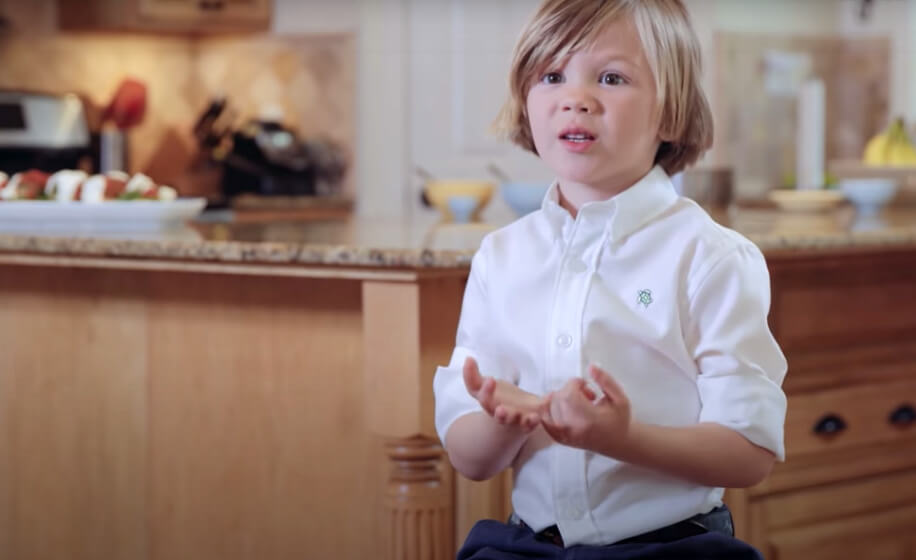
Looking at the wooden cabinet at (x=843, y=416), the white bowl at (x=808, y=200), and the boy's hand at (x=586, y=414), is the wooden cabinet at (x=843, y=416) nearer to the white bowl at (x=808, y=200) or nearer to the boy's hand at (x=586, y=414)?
the white bowl at (x=808, y=200)

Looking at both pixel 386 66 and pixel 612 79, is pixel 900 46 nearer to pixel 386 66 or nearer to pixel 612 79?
pixel 386 66

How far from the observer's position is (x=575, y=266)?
1085 millimetres

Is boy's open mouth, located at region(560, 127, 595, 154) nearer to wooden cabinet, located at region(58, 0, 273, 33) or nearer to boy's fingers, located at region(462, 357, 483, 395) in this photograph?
boy's fingers, located at region(462, 357, 483, 395)

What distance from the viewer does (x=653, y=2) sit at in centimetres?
104

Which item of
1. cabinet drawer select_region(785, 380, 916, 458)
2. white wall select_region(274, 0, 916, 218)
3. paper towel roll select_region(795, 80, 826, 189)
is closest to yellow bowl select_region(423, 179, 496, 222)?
cabinet drawer select_region(785, 380, 916, 458)

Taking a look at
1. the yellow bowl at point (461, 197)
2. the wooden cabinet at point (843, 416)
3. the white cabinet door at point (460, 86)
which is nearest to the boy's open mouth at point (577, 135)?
the wooden cabinet at point (843, 416)

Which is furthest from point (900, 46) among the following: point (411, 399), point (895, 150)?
point (411, 399)

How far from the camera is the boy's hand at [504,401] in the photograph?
3.08ft

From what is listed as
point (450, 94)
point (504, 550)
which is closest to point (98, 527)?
point (504, 550)

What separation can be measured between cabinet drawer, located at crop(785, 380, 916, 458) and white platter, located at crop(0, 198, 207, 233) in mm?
1041

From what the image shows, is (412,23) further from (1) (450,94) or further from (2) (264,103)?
(2) (264,103)

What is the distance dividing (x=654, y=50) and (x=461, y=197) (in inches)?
53.1

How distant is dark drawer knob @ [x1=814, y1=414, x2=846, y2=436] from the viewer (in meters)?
1.89

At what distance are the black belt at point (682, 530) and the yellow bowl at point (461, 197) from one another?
1.27 metres
